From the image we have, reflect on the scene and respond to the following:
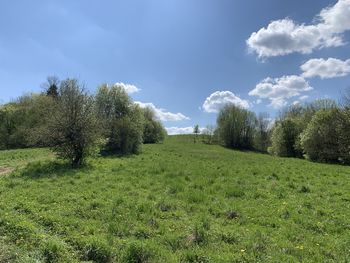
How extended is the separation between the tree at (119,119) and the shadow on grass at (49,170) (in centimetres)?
1439

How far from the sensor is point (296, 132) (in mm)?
61406

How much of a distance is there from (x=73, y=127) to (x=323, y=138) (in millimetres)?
36722

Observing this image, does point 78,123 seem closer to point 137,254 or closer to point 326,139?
point 137,254

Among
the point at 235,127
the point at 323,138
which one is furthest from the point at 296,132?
the point at 235,127

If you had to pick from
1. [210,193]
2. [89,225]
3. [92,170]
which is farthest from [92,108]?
[89,225]

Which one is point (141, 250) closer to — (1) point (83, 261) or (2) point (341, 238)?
(1) point (83, 261)

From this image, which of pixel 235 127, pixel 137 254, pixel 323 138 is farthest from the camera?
pixel 235 127

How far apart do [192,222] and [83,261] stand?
3710 millimetres

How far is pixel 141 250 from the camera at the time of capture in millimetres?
7445

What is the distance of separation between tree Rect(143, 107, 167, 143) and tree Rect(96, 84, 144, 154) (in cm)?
3224

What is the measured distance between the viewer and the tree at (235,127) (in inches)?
3661

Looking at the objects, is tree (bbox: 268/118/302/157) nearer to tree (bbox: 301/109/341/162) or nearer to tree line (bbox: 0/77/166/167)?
tree (bbox: 301/109/341/162)

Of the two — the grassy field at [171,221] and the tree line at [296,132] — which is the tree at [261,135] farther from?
the grassy field at [171,221]

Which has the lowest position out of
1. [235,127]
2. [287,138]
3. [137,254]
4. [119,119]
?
[137,254]
